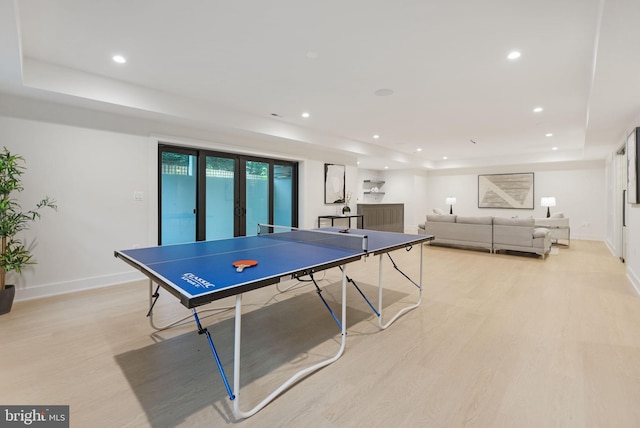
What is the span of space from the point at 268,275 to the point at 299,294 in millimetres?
2034

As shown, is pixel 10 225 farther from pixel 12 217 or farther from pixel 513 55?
pixel 513 55

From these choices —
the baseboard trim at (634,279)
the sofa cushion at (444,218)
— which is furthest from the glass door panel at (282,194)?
the baseboard trim at (634,279)

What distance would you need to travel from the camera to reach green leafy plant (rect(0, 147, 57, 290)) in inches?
115

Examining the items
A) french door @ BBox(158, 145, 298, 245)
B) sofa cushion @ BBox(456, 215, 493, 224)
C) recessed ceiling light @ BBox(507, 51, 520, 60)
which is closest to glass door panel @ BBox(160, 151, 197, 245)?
french door @ BBox(158, 145, 298, 245)

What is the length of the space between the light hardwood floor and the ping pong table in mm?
201

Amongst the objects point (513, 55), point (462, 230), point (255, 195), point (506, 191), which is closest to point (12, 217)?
point (255, 195)

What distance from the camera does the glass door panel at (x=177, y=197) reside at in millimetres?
4680

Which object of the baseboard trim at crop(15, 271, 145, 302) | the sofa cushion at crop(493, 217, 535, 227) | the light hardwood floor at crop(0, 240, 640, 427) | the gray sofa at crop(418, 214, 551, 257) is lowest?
the light hardwood floor at crop(0, 240, 640, 427)

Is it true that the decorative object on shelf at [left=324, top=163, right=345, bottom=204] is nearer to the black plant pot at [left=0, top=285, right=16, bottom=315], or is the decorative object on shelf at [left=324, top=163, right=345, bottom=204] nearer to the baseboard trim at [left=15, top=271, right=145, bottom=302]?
the baseboard trim at [left=15, top=271, right=145, bottom=302]

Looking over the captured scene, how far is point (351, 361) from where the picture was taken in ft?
6.89

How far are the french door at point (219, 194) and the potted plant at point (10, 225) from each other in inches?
61.2

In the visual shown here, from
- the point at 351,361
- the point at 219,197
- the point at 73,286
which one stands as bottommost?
the point at 351,361

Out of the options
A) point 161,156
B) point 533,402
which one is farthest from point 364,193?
point 533,402

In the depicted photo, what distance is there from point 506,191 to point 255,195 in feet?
26.8
